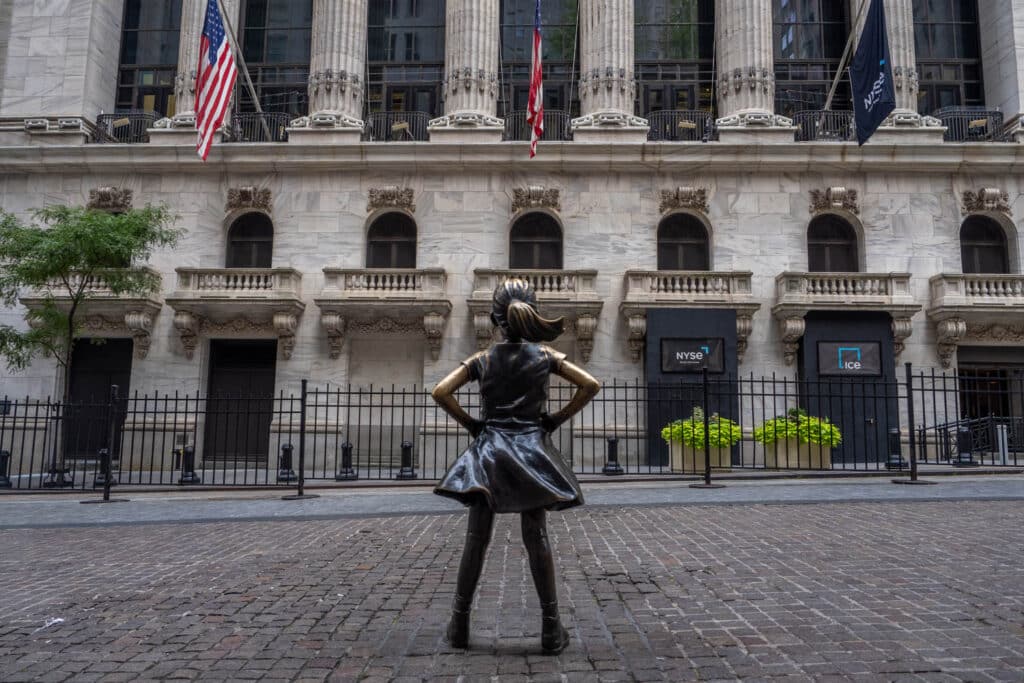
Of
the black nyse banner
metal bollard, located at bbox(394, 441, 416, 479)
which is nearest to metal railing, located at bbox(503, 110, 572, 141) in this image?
the black nyse banner

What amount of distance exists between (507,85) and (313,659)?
21.7 metres

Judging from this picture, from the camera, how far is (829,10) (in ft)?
75.3

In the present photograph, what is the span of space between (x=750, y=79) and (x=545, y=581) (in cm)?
2066

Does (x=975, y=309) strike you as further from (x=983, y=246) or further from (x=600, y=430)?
(x=600, y=430)

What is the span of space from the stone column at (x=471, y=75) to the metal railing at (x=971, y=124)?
1380 centimetres

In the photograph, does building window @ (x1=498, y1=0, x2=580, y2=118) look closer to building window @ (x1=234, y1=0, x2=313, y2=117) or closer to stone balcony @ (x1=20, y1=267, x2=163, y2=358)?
building window @ (x1=234, y1=0, x2=313, y2=117)

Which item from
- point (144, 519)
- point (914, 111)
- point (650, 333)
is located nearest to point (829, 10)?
point (914, 111)

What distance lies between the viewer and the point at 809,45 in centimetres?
2281

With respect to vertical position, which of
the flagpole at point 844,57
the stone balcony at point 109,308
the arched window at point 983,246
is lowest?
the stone balcony at point 109,308

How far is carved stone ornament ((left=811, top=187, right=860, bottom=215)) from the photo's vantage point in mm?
20422

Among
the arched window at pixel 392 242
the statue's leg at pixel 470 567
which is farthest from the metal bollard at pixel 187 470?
the statue's leg at pixel 470 567

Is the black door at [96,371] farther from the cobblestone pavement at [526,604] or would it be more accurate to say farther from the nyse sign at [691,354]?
the nyse sign at [691,354]

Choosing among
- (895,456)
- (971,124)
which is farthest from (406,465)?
(971,124)

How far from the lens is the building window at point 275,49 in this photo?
23.2 meters
